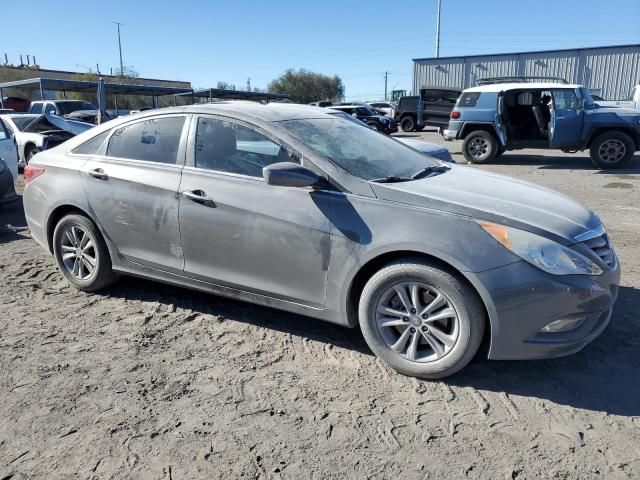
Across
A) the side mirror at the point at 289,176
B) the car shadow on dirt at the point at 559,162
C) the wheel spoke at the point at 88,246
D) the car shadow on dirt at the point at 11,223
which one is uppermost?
the side mirror at the point at 289,176

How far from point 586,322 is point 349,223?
4.76ft

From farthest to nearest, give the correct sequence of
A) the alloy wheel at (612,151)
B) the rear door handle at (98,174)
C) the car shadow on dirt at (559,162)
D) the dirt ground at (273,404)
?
the car shadow on dirt at (559,162)
the alloy wheel at (612,151)
the rear door handle at (98,174)
the dirt ground at (273,404)

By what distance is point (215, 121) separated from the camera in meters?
3.65

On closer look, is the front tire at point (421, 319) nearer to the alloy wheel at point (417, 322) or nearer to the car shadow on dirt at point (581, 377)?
the alloy wheel at point (417, 322)

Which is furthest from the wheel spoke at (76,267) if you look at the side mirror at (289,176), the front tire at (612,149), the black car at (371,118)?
the black car at (371,118)

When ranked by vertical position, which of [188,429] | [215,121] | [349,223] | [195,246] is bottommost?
[188,429]

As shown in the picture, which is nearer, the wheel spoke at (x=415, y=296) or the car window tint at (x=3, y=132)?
the wheel spoke at (x=415, y=296)

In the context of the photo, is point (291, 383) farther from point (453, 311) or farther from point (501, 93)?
point (501, 93)

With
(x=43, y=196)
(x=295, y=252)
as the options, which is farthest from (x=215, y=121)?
(x=43, y=196)

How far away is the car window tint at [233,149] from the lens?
11.2 ft

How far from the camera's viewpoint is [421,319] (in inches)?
117

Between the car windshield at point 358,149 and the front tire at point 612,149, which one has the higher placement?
the car windshield at point 358,149

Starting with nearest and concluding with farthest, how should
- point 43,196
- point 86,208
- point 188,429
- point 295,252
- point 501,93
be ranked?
point 188,429
point 295,252
point 86,208
point 43,196
point 501,93

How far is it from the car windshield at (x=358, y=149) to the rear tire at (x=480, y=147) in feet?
31.2
